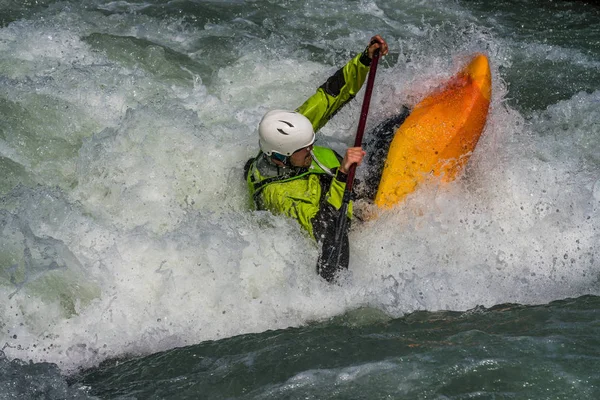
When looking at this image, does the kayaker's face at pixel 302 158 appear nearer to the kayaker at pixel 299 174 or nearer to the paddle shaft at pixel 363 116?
the kayaker at pixel 299 174

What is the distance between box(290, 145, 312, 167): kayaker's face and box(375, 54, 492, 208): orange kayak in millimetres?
544

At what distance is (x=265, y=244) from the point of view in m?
4.81

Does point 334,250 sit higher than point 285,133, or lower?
lower

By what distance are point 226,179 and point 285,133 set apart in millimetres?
1171

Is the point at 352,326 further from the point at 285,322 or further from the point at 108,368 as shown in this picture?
the point at 108,368

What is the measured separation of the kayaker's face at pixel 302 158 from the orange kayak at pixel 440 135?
544 mm

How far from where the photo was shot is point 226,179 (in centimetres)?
576

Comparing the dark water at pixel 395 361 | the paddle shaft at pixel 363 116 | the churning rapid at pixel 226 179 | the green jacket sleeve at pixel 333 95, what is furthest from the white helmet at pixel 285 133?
the dark water at pixel 395 361

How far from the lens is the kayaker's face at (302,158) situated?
15.8 ft

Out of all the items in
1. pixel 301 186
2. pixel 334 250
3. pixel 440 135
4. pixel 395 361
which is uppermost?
pixel 440 135

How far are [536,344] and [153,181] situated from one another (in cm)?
296

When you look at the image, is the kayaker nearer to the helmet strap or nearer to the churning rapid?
the helmet strap

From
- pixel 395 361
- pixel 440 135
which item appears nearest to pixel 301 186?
pixel 440 135

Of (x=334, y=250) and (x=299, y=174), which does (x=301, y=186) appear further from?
(x=334, y=250)
